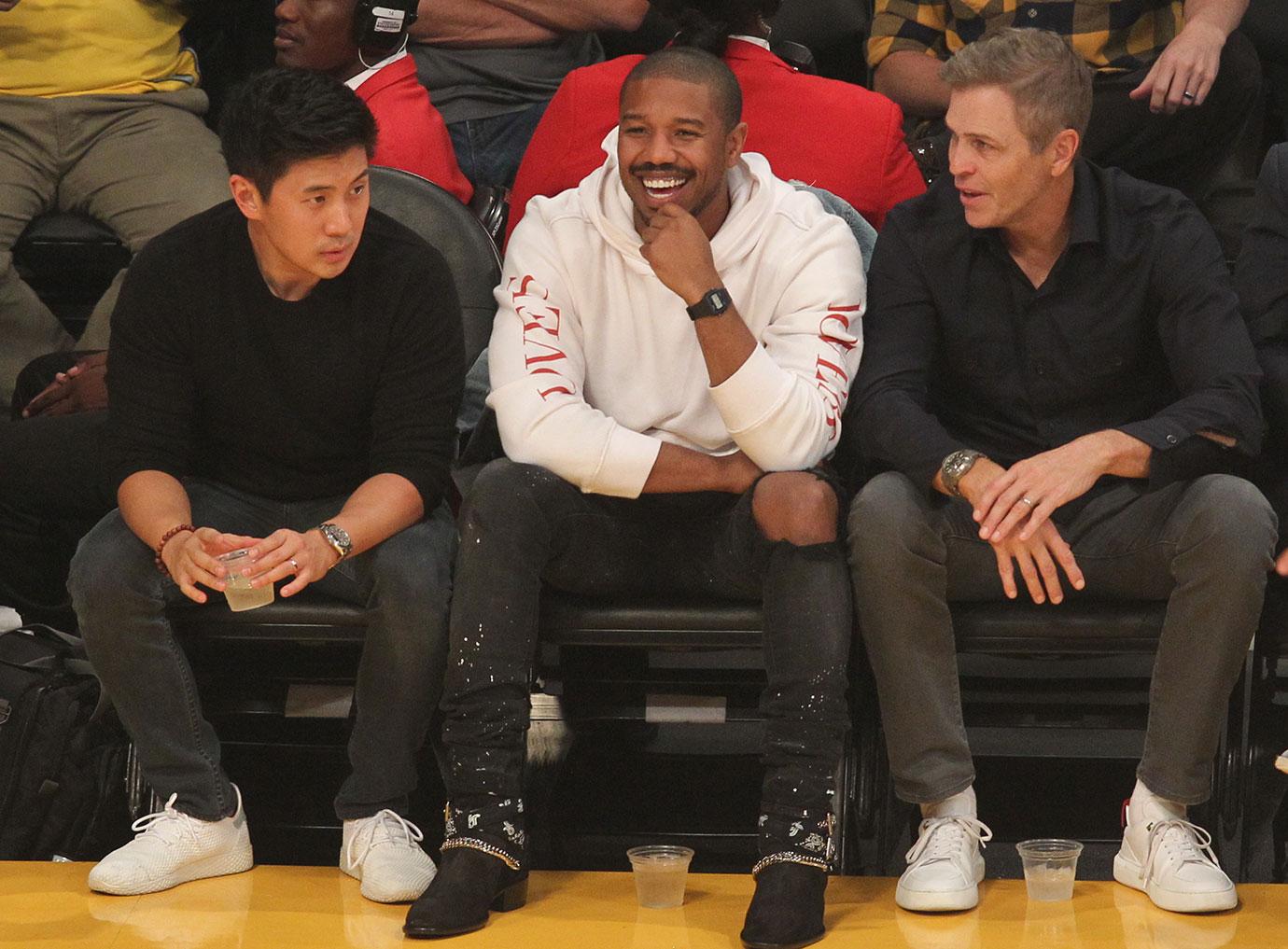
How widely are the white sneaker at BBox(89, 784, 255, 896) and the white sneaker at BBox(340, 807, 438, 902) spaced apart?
19 centimetres

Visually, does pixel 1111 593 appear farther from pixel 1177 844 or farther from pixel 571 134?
pixel 571 134

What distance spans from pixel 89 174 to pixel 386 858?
195cm

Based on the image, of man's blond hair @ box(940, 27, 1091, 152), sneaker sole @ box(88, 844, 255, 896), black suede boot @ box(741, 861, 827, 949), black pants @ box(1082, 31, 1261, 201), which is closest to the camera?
black suede boot @ box(741, 861, 827, 949)

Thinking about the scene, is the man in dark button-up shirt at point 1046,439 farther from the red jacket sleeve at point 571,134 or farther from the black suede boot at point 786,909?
the red jacket sleeve at point 571,134

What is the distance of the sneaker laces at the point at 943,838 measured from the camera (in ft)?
8.86

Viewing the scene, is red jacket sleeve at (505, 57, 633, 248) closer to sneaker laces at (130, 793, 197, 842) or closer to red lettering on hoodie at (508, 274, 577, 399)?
red lettering on hoodie at (508, 274, 577, 399)

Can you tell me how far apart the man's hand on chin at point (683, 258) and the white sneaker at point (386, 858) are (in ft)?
3.12

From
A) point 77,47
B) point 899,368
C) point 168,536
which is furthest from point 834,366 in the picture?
point 77,47

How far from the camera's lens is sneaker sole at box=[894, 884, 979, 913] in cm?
266

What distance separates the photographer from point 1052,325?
2975 mm

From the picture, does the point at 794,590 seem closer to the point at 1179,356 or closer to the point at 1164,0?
the point at 1179,356

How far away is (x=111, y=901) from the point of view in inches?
108

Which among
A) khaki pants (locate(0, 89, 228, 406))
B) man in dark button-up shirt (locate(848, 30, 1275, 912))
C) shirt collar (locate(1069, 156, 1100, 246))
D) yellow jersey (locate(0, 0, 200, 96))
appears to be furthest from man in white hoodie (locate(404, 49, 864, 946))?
yellow jersey (locate(0, 0, 200, 96))

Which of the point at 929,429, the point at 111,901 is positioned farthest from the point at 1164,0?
the point at 111,901
